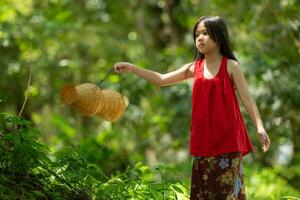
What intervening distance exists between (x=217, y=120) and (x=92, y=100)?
0.82 metres

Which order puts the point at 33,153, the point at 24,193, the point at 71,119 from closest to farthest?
the point at 24,193 < the point at 33,153 < the point at 71,119

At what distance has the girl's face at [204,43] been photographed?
3887 mm

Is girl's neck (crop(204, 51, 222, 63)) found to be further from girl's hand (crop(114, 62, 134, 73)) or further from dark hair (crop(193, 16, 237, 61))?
girl's hand (crop(114, 62, 134, 73))

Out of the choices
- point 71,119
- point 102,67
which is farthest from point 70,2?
point 71,119

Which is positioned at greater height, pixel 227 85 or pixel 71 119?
pixel 71 119

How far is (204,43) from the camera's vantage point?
3.89 metres

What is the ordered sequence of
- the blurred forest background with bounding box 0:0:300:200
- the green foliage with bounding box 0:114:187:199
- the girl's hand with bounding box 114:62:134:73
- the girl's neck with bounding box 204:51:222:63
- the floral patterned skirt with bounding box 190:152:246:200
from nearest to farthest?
the green foliage with bounding box 0:114:187:199 → the floral patterned skirt with bounding box 190:152:246:200 → the girl's neck with bounding box 204:51:222:63 → the girl's hand with bounding box 114:62:134:73 → the blurred forest background with bounding box 0:0:300:200

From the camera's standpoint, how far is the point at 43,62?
34.6 ft

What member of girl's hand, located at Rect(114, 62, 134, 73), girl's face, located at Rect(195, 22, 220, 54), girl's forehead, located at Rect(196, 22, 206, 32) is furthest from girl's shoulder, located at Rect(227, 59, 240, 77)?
girl's hand, located at Rect(114, 62, 134, 73)

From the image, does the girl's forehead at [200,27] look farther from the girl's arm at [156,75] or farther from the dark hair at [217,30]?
the girl's arm at [156,75]

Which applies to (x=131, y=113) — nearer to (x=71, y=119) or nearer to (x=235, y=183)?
(x=71, y=119)

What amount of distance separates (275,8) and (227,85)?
5.24 metres

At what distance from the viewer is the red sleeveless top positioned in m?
3.76

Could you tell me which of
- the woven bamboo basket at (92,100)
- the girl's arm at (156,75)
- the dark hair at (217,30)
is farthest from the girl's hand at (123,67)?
the dark hair at (217,30)
